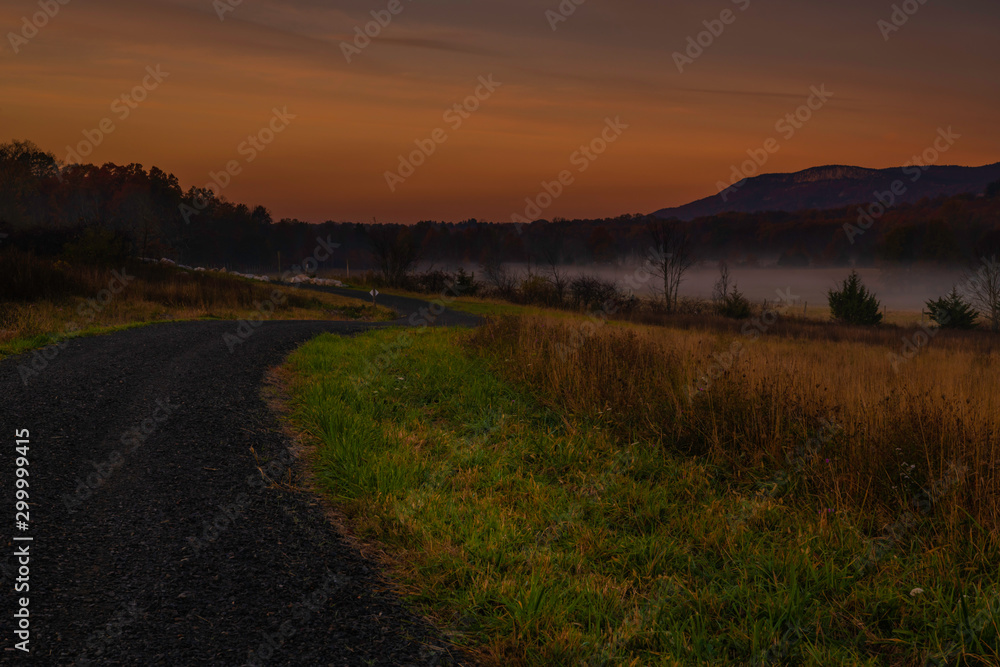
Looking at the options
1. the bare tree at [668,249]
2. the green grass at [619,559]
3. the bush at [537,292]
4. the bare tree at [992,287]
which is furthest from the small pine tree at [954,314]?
the green grass at [619,559]

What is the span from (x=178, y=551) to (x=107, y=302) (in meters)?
18.0

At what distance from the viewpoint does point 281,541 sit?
4465mm

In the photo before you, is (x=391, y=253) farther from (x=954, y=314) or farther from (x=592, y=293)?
(x=954, y=314)

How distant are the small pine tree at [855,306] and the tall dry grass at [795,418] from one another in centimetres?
3490

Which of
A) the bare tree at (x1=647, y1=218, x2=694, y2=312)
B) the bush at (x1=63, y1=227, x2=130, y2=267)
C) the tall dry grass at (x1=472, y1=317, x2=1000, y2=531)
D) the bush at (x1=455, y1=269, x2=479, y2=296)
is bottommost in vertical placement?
the tall dry grass at (x1=472, y1=317, x2=1000, y2=531)

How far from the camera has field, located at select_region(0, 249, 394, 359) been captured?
13.9 m

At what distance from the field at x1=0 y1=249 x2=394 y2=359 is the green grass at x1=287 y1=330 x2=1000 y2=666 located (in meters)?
9.36

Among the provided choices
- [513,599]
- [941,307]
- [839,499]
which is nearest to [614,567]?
[513,599]

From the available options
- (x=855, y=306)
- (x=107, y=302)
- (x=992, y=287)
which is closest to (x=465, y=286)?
(x=855, y=306)

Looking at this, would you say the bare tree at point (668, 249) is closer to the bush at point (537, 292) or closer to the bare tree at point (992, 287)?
the bush at point (537, 292)

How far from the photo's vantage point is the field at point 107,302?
13.9 metres

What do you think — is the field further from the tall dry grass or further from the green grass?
the tall dry grass

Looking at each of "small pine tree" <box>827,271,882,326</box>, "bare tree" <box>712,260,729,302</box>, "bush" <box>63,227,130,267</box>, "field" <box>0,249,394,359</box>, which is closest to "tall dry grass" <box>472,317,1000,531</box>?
"field" <box>0,249,394,359</box>

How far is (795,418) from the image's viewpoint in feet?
21.3
